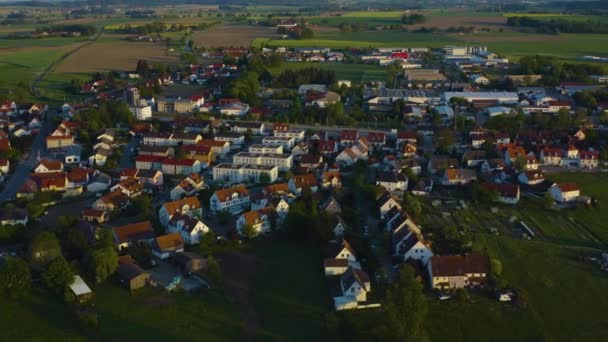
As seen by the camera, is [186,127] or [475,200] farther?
[186,127]

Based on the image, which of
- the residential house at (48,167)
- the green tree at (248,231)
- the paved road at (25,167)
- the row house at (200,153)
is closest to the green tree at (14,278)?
the green tree at (248,231)

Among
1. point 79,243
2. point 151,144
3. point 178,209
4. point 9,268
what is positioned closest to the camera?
point 9,268

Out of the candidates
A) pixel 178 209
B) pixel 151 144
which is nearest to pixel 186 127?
pixel 151 144

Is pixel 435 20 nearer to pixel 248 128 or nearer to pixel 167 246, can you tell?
pixel 248 128

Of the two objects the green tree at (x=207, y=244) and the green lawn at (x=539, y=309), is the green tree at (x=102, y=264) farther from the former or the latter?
the green lawn at (x=539, y=309)

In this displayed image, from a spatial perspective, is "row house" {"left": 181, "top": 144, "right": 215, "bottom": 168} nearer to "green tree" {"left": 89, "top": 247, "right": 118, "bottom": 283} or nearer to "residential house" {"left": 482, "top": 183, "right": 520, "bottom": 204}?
"green tree" {"left": 89, "top": 247, "right": 118, "bottom": 283}

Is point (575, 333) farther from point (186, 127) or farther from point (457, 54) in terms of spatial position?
point (457, 54)
